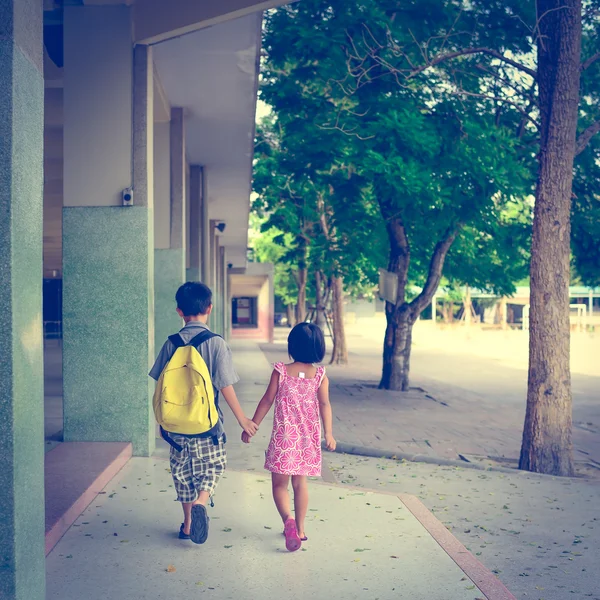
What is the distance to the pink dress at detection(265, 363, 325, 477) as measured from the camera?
17.6ft

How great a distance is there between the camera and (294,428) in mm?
5387

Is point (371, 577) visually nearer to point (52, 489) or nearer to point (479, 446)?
point (52, 489)

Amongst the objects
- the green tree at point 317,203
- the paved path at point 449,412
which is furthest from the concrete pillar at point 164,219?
the paved path at point 449,412

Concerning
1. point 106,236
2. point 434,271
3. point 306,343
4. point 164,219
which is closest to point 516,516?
point 306,343

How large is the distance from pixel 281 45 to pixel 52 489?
1146cm

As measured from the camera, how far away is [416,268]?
21.6 metres

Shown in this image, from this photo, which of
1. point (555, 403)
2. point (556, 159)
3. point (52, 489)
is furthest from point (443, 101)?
point (52, 489)

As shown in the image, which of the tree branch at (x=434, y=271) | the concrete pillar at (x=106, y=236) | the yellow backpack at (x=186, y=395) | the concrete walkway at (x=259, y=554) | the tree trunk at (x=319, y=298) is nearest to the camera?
the concrete walkway at (x=259, y=554)

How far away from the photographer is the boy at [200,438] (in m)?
5.27

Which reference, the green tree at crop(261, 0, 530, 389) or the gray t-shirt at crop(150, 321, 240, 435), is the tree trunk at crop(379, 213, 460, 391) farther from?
the gray t-shirt at crop(150, 321, 240, 435)

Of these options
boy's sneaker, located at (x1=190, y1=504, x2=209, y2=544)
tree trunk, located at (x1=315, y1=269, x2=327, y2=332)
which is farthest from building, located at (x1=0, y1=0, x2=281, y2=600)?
tree trunk, located at (x1=315, y1=269, x2=327, y2=332)

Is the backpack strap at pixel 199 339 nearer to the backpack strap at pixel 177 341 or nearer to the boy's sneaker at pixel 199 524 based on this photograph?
the backpack strap at pixel 177 341

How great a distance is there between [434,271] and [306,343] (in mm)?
13526

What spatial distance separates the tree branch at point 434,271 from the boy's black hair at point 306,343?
41.5ft
